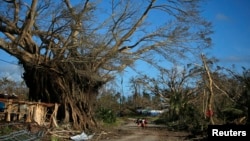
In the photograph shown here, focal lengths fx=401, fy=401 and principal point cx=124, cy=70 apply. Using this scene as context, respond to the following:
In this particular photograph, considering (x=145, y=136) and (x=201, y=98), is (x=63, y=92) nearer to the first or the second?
(x=145, y=136)

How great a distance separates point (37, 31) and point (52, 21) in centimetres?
232

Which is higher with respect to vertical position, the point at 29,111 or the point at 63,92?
the point at 63,92

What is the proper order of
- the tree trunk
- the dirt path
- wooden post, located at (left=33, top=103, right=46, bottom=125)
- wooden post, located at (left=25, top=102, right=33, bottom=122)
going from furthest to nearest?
the tree trunk
the dirt path
wooden post, located at (left=33, top=103, right=46, bottom=125)
wooden post, located at (left=25, top=102, right=33, bottom=122)

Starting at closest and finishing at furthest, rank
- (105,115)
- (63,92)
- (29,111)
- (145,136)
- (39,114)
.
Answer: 1. (29,111)
2. (39,114)
3. (63,92)
4. (145,136)
5. (105,115)

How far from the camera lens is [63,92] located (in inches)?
1107

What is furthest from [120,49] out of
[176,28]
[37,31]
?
[37,31]

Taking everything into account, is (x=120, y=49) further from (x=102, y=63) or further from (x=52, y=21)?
(x=52, y=21)

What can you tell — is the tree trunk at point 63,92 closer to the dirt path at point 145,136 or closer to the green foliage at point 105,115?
the dirt path at point 145,136

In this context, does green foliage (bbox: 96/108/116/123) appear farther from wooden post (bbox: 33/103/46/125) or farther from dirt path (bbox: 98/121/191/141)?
wooden post (bbox: 33/103/46/125)

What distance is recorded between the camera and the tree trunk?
27875mm

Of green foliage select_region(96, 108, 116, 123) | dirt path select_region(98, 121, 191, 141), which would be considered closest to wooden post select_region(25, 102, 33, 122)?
dirt path select_region(98, 121, 191, 141)

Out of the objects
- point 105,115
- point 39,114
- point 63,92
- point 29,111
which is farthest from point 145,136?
point 105,115

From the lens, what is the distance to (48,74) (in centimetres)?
2772

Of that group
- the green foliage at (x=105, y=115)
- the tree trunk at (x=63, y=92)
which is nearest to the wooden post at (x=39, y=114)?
the tree trunk at (x=63, y=92)
